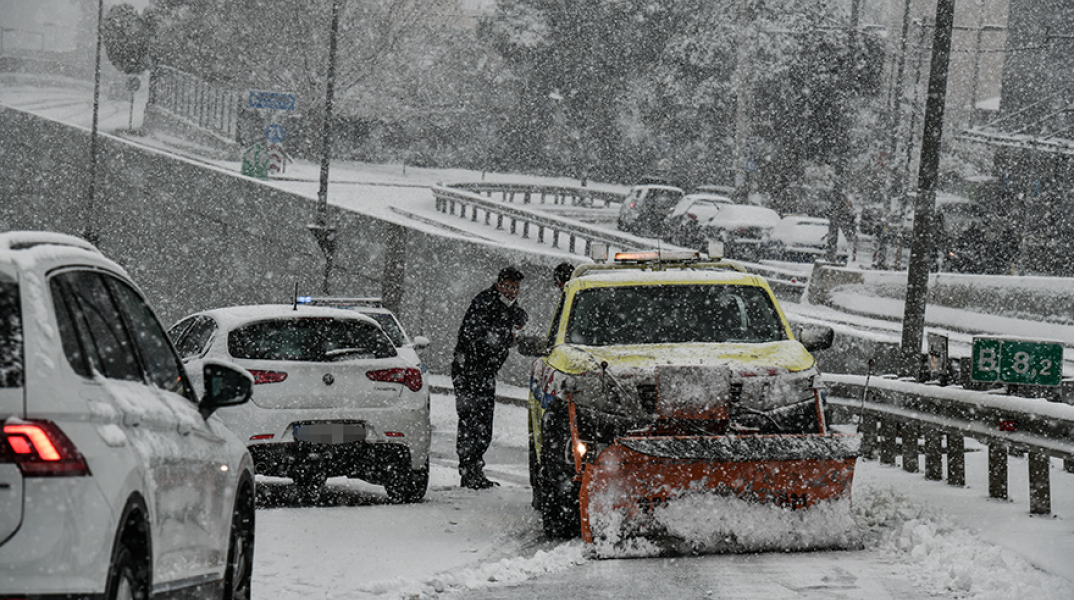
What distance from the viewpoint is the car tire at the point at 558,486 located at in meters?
9.97

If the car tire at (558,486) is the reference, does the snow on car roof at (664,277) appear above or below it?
above

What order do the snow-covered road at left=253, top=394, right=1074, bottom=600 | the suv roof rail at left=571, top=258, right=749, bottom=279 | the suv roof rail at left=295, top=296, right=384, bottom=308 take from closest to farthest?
the snow-covered road at left=253, top=394, right=1074, bottom=600 → the suv roof rail at left=571, top=258, right=749, bottom=279 → the suv roof rail at left=295, top=296, right=384, bottom=308

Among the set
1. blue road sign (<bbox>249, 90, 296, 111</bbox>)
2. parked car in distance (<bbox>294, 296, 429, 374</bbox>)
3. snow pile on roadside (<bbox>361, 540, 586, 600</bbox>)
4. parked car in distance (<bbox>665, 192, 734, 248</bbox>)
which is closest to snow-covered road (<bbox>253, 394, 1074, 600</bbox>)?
snow pile on roadside (<bbox>361, 540, 586, 600</bbox>)

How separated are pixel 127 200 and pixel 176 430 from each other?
4600 centimetres

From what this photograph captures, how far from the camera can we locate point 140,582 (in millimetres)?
4922

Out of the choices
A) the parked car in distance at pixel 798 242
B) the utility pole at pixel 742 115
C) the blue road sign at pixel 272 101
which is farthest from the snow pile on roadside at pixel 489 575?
the utility pole at pixel 742 115

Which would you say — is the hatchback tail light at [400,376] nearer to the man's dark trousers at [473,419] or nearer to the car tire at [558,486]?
the man's dark trousers at [473,419]

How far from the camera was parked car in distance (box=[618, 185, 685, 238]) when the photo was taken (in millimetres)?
49031

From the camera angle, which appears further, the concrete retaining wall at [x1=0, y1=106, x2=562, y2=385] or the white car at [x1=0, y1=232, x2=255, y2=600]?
the concrete retaining wall at [x1=0, y1=106, x2=562, y2=385]

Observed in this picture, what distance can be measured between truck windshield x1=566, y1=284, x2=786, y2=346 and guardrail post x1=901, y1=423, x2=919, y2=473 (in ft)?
9.50

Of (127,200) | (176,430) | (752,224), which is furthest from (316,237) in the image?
(176,430)

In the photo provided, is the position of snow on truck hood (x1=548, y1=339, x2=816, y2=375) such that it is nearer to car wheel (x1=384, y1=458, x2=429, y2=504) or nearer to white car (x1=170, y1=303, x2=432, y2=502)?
white car (x1=170, y1=303, x2=432, y2=502)

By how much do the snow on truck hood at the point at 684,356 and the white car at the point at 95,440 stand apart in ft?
13.8

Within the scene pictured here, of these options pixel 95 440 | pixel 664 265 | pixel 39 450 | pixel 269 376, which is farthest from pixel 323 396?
pixel 39 450
